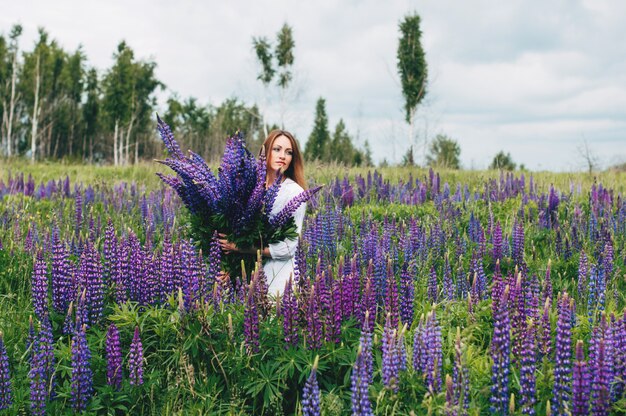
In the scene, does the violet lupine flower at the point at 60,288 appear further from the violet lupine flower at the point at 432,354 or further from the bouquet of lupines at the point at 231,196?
the violet lupine flower at the point at 432,354

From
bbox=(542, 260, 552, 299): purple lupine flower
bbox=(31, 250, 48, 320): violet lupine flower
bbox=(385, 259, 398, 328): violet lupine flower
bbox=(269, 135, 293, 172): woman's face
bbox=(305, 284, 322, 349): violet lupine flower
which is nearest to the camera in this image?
bbox=(305, 284, 322, 349): violet lupine flower

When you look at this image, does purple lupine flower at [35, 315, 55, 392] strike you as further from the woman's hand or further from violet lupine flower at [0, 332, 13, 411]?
the woman's hand

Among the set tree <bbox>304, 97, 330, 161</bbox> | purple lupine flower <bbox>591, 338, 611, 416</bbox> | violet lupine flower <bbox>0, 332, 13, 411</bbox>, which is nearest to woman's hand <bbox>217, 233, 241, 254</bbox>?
violet lupine flower <bbox>0, 332, 13, 411</bbox>

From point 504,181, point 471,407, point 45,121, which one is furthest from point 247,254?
point 45,121

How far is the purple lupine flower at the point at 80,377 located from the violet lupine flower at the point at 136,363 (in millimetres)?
226

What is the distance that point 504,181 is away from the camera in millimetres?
10516

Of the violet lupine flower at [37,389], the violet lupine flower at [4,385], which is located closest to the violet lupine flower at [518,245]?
the violet lupine flower at [37,389]

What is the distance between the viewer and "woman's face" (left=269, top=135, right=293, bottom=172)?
572 cm

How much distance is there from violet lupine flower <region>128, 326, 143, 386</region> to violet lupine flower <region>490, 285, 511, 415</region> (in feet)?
6.45

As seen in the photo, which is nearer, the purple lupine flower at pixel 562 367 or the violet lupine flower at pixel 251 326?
the purple lupine flower at pixel 562 367

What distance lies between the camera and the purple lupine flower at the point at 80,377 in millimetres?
3271

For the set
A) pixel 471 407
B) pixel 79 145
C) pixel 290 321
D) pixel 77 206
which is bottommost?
pixel 471 407

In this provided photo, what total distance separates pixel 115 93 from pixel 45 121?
52.4 feet

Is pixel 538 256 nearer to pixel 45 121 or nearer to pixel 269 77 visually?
pixel 269 77
